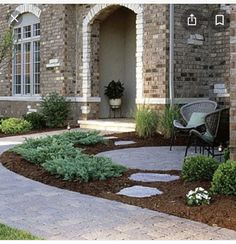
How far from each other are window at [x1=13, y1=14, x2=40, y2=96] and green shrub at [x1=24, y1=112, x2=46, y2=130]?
194 cm

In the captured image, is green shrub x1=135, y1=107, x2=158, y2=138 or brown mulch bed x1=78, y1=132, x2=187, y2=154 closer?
brown mulch bed x1=78, y1=132, x2=187, y2=154

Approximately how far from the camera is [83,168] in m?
6.11

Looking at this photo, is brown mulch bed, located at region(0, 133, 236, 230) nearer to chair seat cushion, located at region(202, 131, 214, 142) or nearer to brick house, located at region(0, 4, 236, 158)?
chair seat cushion, located at region(202, 131, 214, 142)

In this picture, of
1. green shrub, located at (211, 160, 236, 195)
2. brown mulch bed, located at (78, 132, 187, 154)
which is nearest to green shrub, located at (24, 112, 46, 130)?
brown mulch bed, located at (78, 132, 187, 154)

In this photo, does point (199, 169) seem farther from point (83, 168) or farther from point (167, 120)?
point (167, 120)

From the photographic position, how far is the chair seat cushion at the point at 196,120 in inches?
340

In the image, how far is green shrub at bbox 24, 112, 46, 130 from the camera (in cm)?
1356

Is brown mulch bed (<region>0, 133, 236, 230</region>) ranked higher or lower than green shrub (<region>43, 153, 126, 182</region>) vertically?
lower

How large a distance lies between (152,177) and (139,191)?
0.86 metres

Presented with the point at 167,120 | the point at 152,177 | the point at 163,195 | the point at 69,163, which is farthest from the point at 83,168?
the point at 167,120

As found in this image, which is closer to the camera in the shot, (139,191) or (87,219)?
(87,219)

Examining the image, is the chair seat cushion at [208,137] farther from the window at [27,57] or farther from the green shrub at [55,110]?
the window at [27,57]

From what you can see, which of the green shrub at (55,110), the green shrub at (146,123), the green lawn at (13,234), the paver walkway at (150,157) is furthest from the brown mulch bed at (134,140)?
the green lawn at (13,234)

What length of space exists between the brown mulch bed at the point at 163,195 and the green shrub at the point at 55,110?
5982 mm
